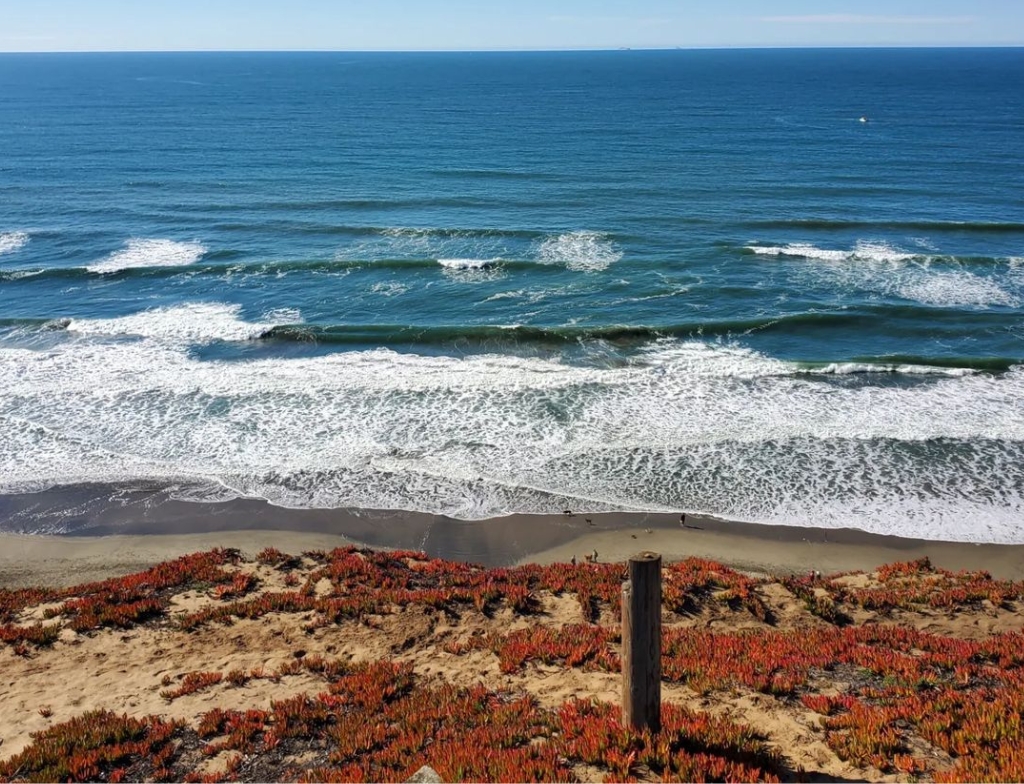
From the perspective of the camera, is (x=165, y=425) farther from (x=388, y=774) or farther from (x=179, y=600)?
(x=388, y=774)

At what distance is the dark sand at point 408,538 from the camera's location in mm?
18406

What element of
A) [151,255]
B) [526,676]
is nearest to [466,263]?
[151,255]

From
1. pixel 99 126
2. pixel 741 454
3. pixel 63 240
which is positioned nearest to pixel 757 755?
pixel 741 454

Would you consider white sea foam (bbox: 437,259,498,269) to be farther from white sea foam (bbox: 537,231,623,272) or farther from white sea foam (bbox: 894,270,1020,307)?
white sea foam (bbox: 894,270,1020,307)

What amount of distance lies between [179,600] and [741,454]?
15.3m

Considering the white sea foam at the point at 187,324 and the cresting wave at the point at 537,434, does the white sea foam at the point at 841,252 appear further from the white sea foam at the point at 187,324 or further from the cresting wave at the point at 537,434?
the white sea foam at the point at 187,324

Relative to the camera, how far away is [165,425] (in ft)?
82.1

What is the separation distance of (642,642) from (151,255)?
4172cm

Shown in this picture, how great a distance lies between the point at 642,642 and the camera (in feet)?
26.7

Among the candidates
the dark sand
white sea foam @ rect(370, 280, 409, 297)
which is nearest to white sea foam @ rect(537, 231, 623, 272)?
white sea foam @ rect(370, 280, 409, 297)

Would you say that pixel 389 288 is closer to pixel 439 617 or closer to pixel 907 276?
pixel 907 276

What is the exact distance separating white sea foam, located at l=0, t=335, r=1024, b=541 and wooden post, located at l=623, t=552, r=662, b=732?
1182 centimetres

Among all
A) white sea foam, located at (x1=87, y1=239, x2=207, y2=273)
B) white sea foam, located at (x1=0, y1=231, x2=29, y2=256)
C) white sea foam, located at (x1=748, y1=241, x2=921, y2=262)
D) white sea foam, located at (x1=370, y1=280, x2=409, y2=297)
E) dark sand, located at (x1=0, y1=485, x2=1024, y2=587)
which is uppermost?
white sea foam, located at (x1=0, y1=231, x2=29, y2=256)

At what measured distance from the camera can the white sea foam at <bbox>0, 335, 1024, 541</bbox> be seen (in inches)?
824
